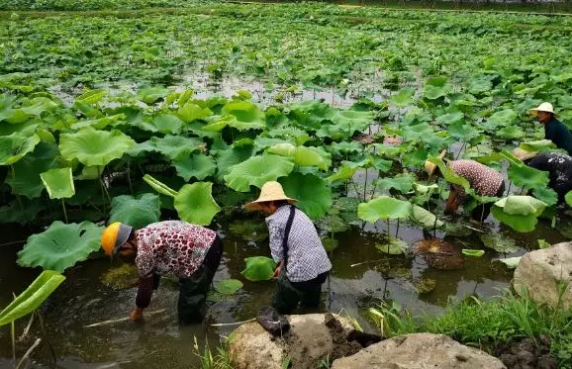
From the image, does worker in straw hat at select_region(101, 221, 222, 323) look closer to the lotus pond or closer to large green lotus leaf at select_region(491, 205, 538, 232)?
the lotus pond

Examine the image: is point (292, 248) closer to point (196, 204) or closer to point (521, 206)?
point (196, 204)

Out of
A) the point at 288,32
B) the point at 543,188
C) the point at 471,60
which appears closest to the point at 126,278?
the point at 543,188

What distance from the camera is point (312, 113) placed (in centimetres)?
832

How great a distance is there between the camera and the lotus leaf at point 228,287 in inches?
197

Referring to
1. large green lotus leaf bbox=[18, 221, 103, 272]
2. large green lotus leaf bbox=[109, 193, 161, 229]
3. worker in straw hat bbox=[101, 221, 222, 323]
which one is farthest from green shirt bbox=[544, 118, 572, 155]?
large green lotus leaf bbox=[18, 221, 103, 272]

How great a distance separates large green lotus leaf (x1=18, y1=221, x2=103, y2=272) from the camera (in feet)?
13.8

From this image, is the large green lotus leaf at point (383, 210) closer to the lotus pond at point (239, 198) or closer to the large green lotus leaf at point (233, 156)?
the lotus pond at point (239, 198)

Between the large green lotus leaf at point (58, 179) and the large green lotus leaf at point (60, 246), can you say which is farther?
the large green lotus leaf at point (58, 179)

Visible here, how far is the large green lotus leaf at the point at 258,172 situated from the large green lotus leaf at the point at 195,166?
A: 589 millimetres

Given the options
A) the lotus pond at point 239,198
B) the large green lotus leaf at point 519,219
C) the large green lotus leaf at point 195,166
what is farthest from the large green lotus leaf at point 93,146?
the large green lotus leaf at point 519,219

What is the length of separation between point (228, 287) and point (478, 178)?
11.4ft

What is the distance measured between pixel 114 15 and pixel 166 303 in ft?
85.3

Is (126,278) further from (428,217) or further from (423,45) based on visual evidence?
(423,45)

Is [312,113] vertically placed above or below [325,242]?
above
